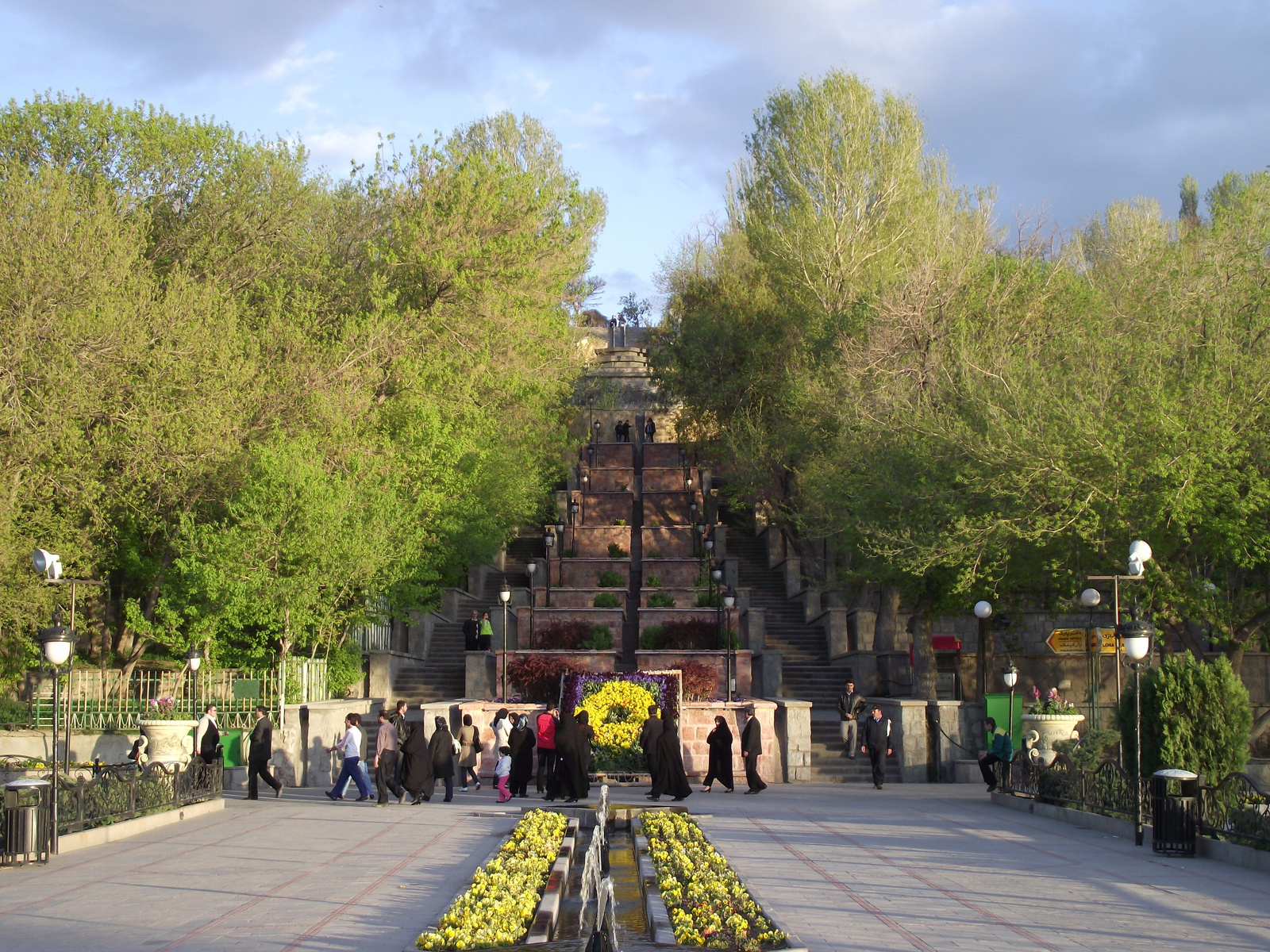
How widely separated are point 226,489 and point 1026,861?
18675 mm

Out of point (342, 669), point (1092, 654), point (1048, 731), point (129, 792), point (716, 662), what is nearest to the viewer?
point (129, 792)

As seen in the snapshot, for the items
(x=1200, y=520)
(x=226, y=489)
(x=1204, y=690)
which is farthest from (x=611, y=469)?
(x=1204, y=690)

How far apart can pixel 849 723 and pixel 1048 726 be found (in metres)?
5.05

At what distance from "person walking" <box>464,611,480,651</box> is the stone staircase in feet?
26.5

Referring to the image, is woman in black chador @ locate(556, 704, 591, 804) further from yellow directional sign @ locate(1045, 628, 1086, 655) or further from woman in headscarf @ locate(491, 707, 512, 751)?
yellow directional sign @ locate(1045, 628, 1086, 655)

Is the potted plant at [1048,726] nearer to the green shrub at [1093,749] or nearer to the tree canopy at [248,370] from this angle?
the green shrub at [1093,749]

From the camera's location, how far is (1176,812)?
1268cm

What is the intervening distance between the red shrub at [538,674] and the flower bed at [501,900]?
15.2 metres

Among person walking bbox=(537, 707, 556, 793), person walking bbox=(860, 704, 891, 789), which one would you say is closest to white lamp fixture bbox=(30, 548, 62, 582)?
person walking bbox=(537, 707, 556, 793)

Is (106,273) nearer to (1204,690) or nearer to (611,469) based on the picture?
(1204,690)

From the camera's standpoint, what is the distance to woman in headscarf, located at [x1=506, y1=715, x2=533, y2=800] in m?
20.3

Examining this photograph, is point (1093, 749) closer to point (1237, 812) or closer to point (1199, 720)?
point (1199, 720)

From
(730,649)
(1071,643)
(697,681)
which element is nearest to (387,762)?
(697,681)

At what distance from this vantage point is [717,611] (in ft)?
108
